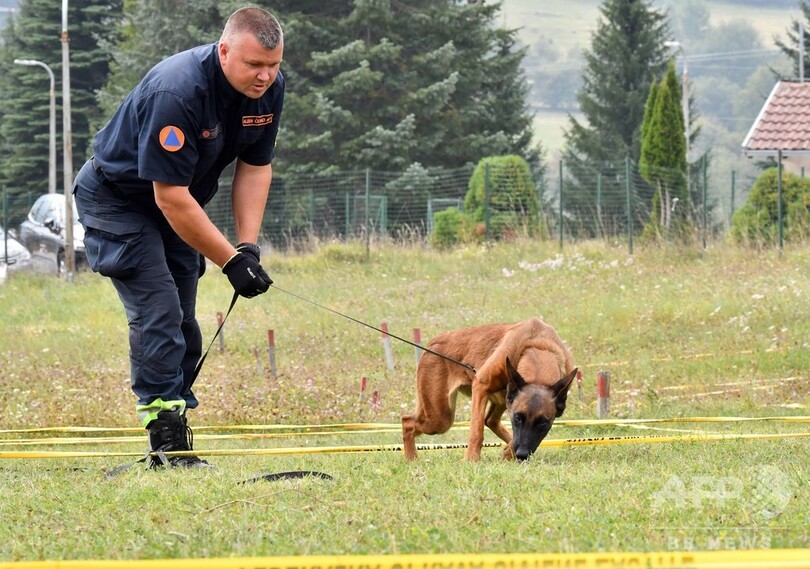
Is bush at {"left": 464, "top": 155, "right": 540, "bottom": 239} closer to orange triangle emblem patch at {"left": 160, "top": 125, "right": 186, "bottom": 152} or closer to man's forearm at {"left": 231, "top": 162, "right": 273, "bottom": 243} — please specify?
man's forearm at {"left": 231, "top": 162, "right": 273, "bottom": 243}

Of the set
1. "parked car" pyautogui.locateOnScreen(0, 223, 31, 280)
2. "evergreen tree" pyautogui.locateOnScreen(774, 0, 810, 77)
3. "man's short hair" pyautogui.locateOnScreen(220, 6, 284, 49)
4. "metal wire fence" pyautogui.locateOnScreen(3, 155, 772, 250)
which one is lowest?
"parked car" pyautogui.locateOnScreen(0, 223, 31, 280)

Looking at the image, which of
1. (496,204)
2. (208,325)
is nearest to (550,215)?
(496,204)

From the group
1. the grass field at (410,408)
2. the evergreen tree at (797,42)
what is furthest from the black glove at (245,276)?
the evergreen tree at (797,42)

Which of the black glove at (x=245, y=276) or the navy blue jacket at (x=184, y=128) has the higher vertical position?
the navy blue jacket at (x=184, y=128)

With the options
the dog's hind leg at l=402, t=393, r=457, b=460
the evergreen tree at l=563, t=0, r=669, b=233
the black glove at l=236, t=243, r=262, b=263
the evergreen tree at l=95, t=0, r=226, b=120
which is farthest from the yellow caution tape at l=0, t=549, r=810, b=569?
the evergreen tree at l=563, t=0, r=669, b=233

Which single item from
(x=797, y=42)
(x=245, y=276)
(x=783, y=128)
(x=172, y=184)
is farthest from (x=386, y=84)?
(x=172, y=184)

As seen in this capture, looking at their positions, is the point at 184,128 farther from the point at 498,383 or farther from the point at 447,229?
the point at 447,229

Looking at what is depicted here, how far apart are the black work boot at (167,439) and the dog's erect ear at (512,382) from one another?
1.72 meters

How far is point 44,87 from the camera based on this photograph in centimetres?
4938

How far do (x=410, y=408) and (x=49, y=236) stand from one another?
2230 centimetres

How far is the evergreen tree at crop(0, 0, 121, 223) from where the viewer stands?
160 ft

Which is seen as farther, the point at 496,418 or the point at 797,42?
the point at 797,42

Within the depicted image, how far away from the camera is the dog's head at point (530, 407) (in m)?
6.88

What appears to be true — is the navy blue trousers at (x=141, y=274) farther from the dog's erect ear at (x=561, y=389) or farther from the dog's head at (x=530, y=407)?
the dog's erect ear at (x=561, y=389)
